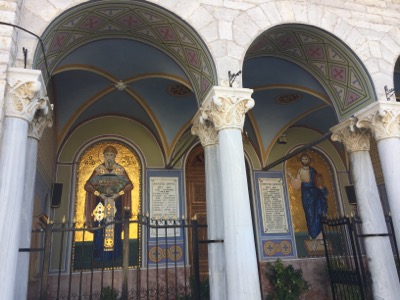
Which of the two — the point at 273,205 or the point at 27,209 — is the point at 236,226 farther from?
the point at 273,205

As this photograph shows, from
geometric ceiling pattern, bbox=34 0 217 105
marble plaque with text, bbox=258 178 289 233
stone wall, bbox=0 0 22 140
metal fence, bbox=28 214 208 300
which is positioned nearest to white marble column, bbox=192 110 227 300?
geometric ceiling pattern, bbox=34 0 217 105

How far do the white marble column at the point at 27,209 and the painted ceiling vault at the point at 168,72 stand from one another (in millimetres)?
857

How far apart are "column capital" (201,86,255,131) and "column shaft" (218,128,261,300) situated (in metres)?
0.12

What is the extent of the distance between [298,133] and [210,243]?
623cm

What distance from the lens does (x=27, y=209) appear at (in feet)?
16.4

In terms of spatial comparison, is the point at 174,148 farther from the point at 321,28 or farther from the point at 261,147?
the point at 321,28

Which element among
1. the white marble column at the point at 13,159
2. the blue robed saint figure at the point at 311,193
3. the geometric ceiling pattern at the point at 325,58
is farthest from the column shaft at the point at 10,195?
the blue robed saint figure at the point at 311,193

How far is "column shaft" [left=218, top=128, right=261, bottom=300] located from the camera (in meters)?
4.54

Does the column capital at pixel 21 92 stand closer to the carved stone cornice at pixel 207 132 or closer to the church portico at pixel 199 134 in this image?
the church portico at pixel 199 134

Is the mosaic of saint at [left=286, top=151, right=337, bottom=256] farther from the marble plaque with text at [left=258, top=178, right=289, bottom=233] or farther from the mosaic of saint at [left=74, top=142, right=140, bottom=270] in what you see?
the mosaic of saint at [left=74, top=142, right=140, bottom=270]

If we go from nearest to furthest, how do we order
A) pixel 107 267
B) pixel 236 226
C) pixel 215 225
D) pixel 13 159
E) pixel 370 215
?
pixel 13 159, pixel 236 226, pixel 215 225, pixel 370 215, pixel 107 267

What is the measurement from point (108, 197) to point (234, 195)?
4769mm

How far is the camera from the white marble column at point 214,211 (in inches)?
209

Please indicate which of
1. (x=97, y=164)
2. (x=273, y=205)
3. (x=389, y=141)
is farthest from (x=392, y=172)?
(x=97, y=164)
